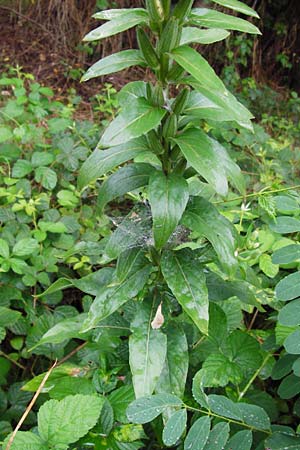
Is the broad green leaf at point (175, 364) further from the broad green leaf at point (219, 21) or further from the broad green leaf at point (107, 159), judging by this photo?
the broad green leaf at point (219, 21)

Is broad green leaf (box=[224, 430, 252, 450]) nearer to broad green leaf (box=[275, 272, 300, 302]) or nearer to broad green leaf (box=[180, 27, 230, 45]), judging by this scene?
broad green leaf (box=[275, 272, 300, 302])

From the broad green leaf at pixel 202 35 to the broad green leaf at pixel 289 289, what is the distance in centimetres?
60

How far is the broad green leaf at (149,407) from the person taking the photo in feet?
2.94

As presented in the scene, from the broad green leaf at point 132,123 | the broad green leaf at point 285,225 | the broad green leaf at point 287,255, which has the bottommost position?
the broad green leaf at point 287,255

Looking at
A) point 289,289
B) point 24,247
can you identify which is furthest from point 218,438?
point 24,247

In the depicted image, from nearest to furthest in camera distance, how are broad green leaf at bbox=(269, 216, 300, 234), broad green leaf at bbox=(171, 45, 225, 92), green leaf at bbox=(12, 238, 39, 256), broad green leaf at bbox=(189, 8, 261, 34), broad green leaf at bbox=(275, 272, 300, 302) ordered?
broad green leaf at bbox=(171, 45, 225, 92) → broad green leaf at bbox=(189, 8, 261, 34) → broad green leaf at bbox=(275, 272, 300, 302) → broad green leaf at bbox=(269, 216, 300, 234) → green leaf at bbox=(12, 238, 39, 256)

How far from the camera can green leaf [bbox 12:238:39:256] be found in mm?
1660

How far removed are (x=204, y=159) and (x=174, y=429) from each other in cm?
57

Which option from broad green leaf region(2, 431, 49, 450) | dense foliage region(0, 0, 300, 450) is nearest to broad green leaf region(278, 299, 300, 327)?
dense foliage region(0, 0, 300, 450)

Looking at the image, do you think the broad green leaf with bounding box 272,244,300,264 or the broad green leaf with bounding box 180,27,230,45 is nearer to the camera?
the broad green leaf with bounding box 180,27,230,45

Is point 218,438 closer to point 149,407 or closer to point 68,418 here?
point 149,407

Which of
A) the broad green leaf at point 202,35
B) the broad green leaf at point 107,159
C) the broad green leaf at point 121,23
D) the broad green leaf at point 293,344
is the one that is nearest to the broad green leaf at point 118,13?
the broad green leaf at point 121,23

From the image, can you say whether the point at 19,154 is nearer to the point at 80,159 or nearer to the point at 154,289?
the point at 80,159

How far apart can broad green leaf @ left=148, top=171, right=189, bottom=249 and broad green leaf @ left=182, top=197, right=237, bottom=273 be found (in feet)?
0.30
